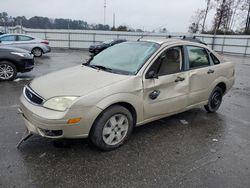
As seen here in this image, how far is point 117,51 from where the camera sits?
385 centimetres

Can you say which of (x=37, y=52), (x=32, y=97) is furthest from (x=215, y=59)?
(x=37, y=52)

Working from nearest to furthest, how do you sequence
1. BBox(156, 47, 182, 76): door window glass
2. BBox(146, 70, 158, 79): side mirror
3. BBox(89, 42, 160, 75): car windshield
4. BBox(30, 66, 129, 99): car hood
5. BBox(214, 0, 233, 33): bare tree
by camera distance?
BBox(30, 66, 129, 99): car hood → BBox(146, 70, 158, 79): side mirror → BBox(89, 42, 160, 75): car windshield → BBox(156, 47, 182, 76): door window glass → BBox(214, 0, 233, 33): bare tree

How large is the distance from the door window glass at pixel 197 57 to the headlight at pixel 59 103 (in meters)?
2.39

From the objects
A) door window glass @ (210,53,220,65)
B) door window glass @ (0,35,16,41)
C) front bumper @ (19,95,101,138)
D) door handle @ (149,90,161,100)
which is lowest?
front bumper @ (19,95,101,138)

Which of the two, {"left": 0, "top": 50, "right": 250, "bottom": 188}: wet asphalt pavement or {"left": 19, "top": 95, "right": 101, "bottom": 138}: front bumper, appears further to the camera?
{"left": 19, "top": 95, "right": 101, "bottom": 138}: front bumper

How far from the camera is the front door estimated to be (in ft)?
10.6

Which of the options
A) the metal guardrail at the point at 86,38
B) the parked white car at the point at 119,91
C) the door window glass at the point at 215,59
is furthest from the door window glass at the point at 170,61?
the metal guardrail at the point at 86,38

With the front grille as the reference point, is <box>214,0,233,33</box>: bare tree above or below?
above

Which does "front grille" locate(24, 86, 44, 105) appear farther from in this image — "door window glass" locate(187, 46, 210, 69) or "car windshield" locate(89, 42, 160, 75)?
"door window glass" locate(187, 46, 210, 69)

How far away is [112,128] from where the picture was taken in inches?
117

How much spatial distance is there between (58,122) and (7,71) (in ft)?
18.1

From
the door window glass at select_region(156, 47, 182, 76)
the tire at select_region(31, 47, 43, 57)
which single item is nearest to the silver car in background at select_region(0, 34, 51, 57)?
the tire at select_region(31, 47, 43, 57)

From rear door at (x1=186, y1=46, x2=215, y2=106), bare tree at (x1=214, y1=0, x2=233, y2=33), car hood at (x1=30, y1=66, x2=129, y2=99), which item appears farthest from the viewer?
bare tree at (x1=214, y1=0, x2=233, y2=33)

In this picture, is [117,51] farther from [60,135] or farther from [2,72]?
[2,72]
